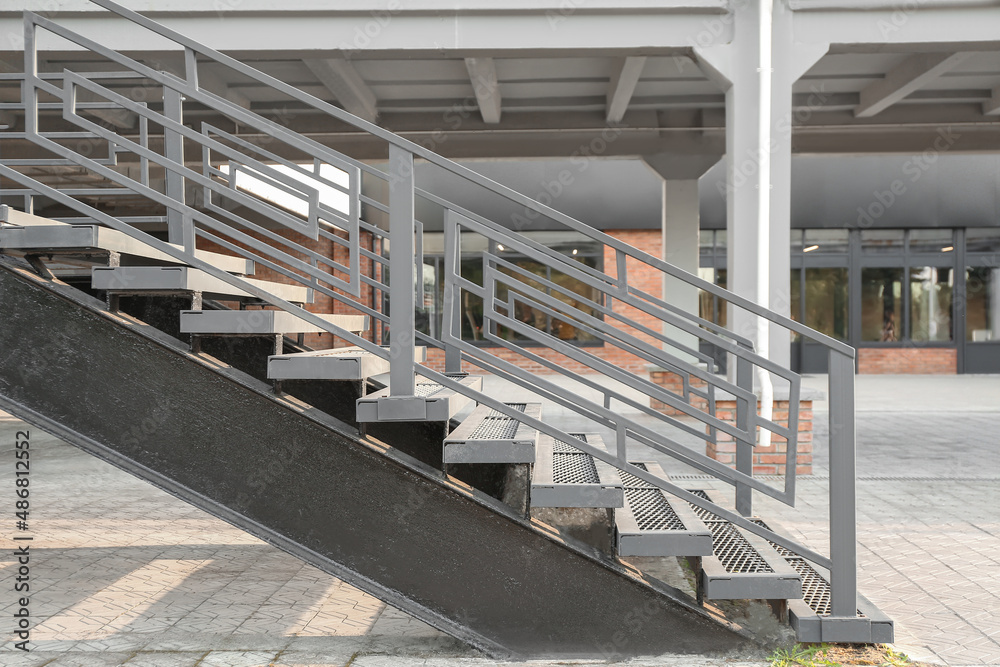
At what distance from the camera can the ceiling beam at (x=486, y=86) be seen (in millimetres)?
8250

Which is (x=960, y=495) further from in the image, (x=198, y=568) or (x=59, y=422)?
(x=59, y=422)

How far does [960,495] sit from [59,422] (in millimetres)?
5889

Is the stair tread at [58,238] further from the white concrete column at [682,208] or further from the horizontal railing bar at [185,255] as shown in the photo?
the white concrete column at [682,208]

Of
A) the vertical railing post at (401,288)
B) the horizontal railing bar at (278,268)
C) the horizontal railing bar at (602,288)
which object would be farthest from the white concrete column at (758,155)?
the vertical railing post at (401,288)

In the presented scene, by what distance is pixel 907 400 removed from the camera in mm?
13344

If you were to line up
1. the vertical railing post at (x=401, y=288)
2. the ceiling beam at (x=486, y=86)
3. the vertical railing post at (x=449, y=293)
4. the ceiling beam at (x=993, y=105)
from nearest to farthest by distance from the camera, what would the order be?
1. the vertical railing post at (x=401, y=288)
2. the vertical railing post at (x=449, y=293)
3. the ceiling beam at (x=486, y=86)
4. the ceiling beam at (x=993, y=105)

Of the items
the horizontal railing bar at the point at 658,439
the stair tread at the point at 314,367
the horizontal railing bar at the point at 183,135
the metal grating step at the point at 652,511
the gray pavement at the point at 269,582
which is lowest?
the gray pavement at the point at 269,582

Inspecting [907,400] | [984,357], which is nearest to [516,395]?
[907,400]

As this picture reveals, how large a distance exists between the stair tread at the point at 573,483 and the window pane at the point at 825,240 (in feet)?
55.6

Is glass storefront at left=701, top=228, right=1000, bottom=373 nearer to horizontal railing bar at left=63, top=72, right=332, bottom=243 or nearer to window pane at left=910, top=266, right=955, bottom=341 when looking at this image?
window pane at left=910, top=266, right=955, bottom=341

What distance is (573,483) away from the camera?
10.2ft

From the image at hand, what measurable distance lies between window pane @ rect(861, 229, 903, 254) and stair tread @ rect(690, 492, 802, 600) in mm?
17506

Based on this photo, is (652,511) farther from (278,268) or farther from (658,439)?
(278,268)

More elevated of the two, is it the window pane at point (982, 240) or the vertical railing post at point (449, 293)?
the window pane at point (982, 240)
